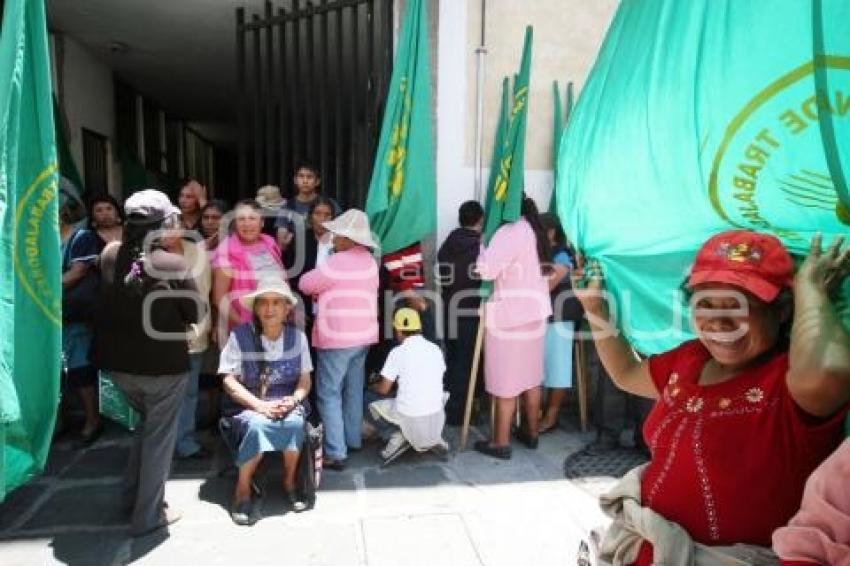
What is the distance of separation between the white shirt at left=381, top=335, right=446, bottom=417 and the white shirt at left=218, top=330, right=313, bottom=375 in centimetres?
65

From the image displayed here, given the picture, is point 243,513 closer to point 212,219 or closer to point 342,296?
point 342,296

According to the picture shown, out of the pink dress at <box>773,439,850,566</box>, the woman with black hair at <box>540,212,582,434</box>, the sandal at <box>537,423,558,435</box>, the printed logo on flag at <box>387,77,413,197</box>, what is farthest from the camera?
the sandal at <box>537,423,558,435</box>

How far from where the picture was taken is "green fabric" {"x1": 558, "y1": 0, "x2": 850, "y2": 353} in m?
1.22

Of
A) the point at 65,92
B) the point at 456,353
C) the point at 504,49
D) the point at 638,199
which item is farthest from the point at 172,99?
the point at 638,199

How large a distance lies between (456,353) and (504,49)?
2.51m

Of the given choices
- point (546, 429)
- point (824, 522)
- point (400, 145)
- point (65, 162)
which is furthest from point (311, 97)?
point (824, 522)

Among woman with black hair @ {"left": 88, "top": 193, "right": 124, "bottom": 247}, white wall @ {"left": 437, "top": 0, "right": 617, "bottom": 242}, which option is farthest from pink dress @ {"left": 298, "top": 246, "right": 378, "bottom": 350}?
woman with black hair @ {"left": 88, "top": 193, "right": 124, "bottom": 247}

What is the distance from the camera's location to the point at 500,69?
511 cm

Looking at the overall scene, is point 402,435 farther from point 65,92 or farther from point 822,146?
point 65,92

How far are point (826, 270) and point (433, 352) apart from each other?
10.2 ft

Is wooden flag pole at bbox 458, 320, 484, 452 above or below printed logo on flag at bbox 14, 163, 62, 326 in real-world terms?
below

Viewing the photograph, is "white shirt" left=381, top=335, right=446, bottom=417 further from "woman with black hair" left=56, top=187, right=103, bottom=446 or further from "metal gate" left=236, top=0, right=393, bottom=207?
"woman with black hair" left=56, top=187, right=103, bottom=446

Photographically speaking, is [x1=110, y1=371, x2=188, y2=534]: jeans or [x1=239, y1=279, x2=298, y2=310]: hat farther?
[x1=239, y1=279, x2=298, y2=310]: hat

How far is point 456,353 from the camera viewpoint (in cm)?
480
